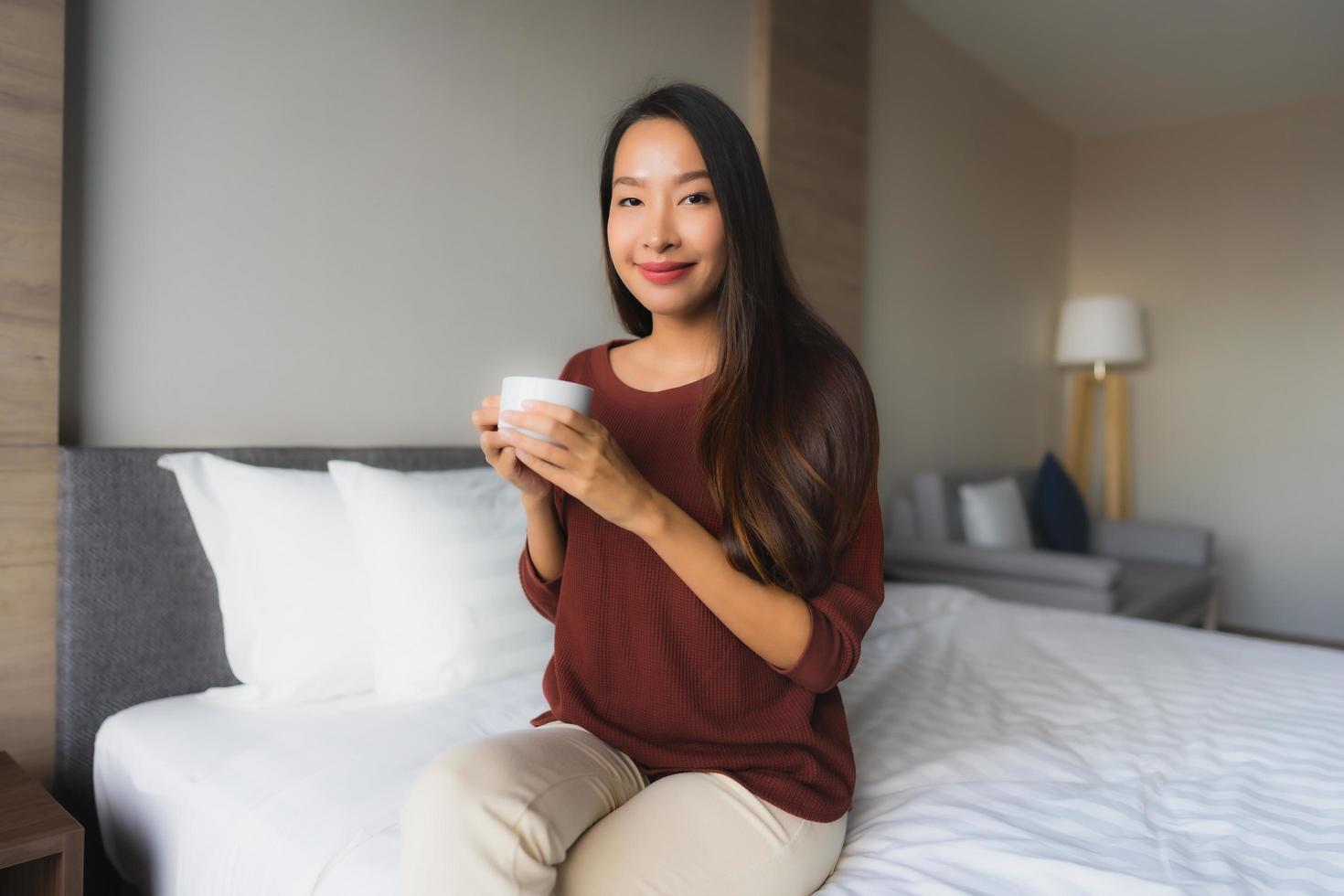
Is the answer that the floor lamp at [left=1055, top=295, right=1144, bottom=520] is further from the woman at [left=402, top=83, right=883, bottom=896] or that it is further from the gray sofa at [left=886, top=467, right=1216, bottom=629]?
Result: the woman at [left=402, top=83, right=883, bottom=896]

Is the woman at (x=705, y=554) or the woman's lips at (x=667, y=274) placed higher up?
the woman's lips at (x=667, y=274)

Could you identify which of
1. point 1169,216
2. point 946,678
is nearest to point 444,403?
point 946,678

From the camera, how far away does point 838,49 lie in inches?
126

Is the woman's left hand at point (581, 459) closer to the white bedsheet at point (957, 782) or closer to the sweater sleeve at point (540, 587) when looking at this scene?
the sweater sleeve at point (540, 587)

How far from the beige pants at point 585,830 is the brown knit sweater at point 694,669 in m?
0.03

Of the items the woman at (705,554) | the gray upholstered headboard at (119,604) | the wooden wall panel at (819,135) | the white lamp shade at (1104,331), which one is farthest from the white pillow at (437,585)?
the white lamp shade at (1104,331)

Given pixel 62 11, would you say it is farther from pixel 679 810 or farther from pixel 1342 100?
pixel 1342 100

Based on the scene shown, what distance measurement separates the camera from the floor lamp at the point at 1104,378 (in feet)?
15.4

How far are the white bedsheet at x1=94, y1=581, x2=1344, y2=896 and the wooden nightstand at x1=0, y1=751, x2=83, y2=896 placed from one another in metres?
0.14

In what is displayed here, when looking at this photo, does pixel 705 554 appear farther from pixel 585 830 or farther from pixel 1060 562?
pixel 1060 562

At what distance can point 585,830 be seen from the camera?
2.87ft

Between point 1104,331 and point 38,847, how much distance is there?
4.92m

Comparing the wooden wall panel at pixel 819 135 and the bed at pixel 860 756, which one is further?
the wooden wall panel at pixel 819 135

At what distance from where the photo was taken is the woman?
871mm
